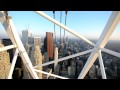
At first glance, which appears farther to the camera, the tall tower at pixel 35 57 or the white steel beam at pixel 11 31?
the tall tower at pixel 35 57

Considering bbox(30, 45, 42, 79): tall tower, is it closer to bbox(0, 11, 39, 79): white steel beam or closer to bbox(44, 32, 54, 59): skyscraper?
bbox(44, 32, 54, 59): skyscraper

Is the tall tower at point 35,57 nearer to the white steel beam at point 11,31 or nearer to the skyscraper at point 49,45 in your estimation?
the skyscraper at point 49,45

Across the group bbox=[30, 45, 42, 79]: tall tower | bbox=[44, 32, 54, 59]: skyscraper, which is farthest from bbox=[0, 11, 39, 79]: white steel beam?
bbox=[44, 32, 54, 59]: skyscraper

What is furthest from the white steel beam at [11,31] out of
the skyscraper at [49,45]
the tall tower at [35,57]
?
the skyscraper at [49,45]

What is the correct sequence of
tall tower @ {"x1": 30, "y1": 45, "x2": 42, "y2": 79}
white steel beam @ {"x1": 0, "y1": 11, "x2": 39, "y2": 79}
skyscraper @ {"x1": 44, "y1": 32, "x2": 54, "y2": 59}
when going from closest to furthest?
white steel beam @ {"x1": 0, "y1": 11, "x2": 39, "y2": 79}, tall tower @ {"x1": 30, "y1": 45, "x2": 42, "y2": 79}, skyscraper @ {"x1": 44, "y1": 32, "x2": 54, "y2": 59}

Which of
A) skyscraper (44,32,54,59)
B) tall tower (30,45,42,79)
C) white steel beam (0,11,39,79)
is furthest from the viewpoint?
skyscraper (44,32,54,59)

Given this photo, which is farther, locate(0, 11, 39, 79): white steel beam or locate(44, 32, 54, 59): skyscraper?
locate(44, 32, 54, 59): skyscraper

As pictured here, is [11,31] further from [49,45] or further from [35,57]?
[49,45]

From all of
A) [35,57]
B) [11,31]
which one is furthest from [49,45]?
[11,31]
